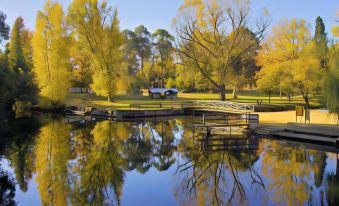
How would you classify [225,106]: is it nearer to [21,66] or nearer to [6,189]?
[6,189]

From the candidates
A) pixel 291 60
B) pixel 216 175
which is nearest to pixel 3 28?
pixel 216 175

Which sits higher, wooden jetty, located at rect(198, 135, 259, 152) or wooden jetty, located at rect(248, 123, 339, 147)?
wooden jetty, located at rect(248, 123, 339, 147)

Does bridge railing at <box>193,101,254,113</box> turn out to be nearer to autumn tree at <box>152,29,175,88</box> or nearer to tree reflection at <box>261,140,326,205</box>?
tree reflection at <box>261,140,326,205</box>

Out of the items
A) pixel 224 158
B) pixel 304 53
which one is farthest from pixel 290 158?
pixel 304 53

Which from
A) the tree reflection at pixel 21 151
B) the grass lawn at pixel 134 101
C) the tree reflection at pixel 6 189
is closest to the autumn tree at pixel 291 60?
the grass lawn at pixel 134 101

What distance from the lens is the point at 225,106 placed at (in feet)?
108

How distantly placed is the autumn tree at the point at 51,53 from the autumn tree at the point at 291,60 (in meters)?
26.2

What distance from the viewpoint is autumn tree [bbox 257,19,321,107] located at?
35844mm

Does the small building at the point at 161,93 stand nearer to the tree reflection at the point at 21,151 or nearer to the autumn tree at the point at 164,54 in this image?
the autumn tree at the point at 164,54

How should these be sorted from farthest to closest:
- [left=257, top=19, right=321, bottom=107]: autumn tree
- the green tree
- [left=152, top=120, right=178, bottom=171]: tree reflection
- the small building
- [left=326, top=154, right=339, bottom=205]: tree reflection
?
the small building, [left=257, top=19, right=321, bottom=107]: autumn tree, the green tree, [left=152, top=120, right=178, bottom=171]: tree reflection, [left=326, top=154, right=339, bottom=205]: tree reflection

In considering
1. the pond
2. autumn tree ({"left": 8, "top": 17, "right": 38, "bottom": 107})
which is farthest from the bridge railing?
autumn tree ({"left": 8, "top": 17, "right": 38, "bottom": 107})

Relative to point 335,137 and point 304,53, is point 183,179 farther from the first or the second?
point 304,53

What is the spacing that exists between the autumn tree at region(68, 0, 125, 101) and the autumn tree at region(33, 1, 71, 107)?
5.16 meters

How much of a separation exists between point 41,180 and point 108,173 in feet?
8.12
